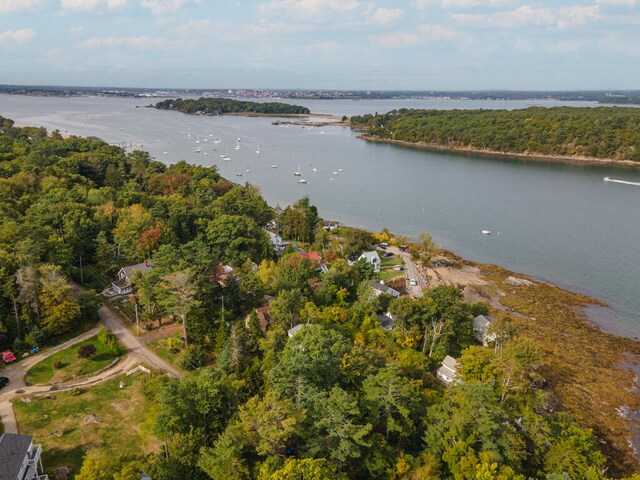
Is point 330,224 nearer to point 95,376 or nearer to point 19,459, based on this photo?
point 95,376

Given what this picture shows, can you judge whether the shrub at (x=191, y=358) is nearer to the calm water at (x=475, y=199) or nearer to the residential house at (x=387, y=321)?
the residential house at (x=387, y=321)

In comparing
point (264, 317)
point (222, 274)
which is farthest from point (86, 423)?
point (222, 274)

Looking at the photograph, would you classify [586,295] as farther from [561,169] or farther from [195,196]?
[561,169]

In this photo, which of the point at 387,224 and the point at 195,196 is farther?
the point at 387,224

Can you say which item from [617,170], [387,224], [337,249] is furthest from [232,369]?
[617,170]

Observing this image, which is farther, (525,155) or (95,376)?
(525,155)

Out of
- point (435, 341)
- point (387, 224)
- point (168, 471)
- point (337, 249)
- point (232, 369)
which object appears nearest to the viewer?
point (168, 471)

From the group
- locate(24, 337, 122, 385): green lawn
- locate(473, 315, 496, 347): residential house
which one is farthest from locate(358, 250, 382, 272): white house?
locate(24, 337, 122, 385): green lawn
